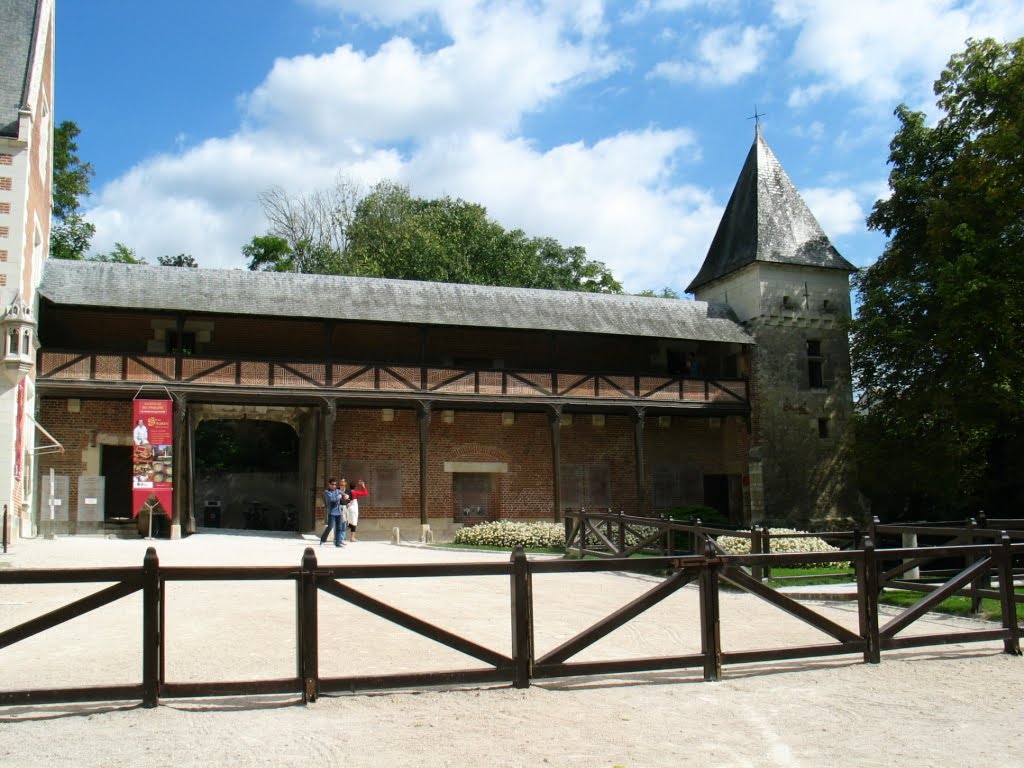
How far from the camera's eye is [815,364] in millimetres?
24578

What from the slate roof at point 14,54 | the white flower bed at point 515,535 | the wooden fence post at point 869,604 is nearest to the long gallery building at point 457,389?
the slate roof at point 14,54

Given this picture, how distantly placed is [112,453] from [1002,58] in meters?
22.1

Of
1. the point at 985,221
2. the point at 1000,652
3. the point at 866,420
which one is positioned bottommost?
the point at 1000,652

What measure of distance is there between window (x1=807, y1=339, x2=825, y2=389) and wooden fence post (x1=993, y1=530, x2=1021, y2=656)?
1779cm

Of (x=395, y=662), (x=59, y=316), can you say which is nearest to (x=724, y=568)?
(x=395, y=662)

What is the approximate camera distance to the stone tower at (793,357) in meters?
23.4

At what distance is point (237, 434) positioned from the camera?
3103cm

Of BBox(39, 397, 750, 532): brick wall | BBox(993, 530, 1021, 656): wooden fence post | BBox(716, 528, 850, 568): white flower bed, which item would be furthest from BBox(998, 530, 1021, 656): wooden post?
BBox(39, 397, 750, 532): brick wall

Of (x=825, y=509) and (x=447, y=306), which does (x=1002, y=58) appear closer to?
(x=825, y=509)

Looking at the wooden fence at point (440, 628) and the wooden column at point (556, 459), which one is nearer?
the wooden fence at point (440, 628)

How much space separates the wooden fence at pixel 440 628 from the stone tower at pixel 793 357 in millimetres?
17066

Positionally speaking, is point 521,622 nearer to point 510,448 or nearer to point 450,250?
point 510,448

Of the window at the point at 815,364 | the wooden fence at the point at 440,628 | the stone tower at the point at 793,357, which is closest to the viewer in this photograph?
the wooden fence at the point at 440,628

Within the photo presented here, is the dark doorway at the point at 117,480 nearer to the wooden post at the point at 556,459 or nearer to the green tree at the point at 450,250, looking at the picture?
the wooden post at the point at 556,459
